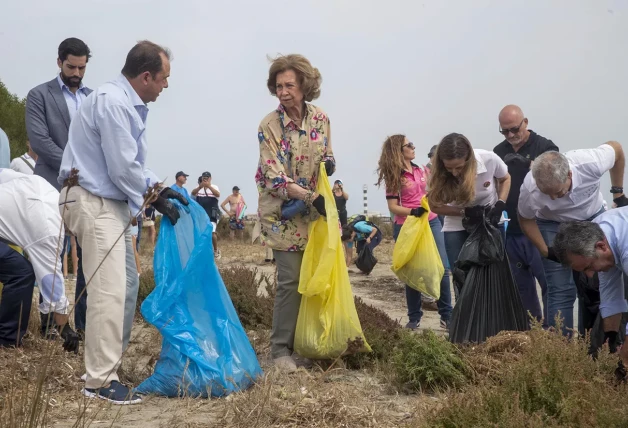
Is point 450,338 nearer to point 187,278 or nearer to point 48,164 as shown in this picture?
point 187,278

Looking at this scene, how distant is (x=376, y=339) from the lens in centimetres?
564

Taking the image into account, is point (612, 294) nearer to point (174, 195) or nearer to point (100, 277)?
point (174, 195)

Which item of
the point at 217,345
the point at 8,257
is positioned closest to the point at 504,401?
the point at 217,345

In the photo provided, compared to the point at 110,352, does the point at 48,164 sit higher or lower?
higher

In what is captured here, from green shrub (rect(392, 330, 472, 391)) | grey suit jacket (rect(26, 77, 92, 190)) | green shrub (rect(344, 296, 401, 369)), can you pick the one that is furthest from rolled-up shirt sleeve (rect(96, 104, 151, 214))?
green shrub (rect(344, 296, 401, 369))

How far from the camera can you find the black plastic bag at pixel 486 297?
18.6ft

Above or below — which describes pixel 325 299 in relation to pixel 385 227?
above

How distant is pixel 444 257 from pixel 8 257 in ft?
12.4

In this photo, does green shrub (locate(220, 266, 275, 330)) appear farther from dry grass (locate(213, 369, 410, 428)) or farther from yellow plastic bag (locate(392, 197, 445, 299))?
dry grass (locate(213, 369, 410, 428))

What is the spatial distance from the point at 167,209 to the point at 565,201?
2570 millimetres

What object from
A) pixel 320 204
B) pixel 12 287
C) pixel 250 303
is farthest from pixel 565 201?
pixel 12 287

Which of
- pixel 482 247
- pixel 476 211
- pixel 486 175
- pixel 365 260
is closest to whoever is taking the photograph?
pixel 482 247

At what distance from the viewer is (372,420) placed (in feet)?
12.9

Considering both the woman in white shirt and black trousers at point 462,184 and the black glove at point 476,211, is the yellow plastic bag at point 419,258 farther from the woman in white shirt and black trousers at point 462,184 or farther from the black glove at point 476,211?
the black glove at point 476,211
